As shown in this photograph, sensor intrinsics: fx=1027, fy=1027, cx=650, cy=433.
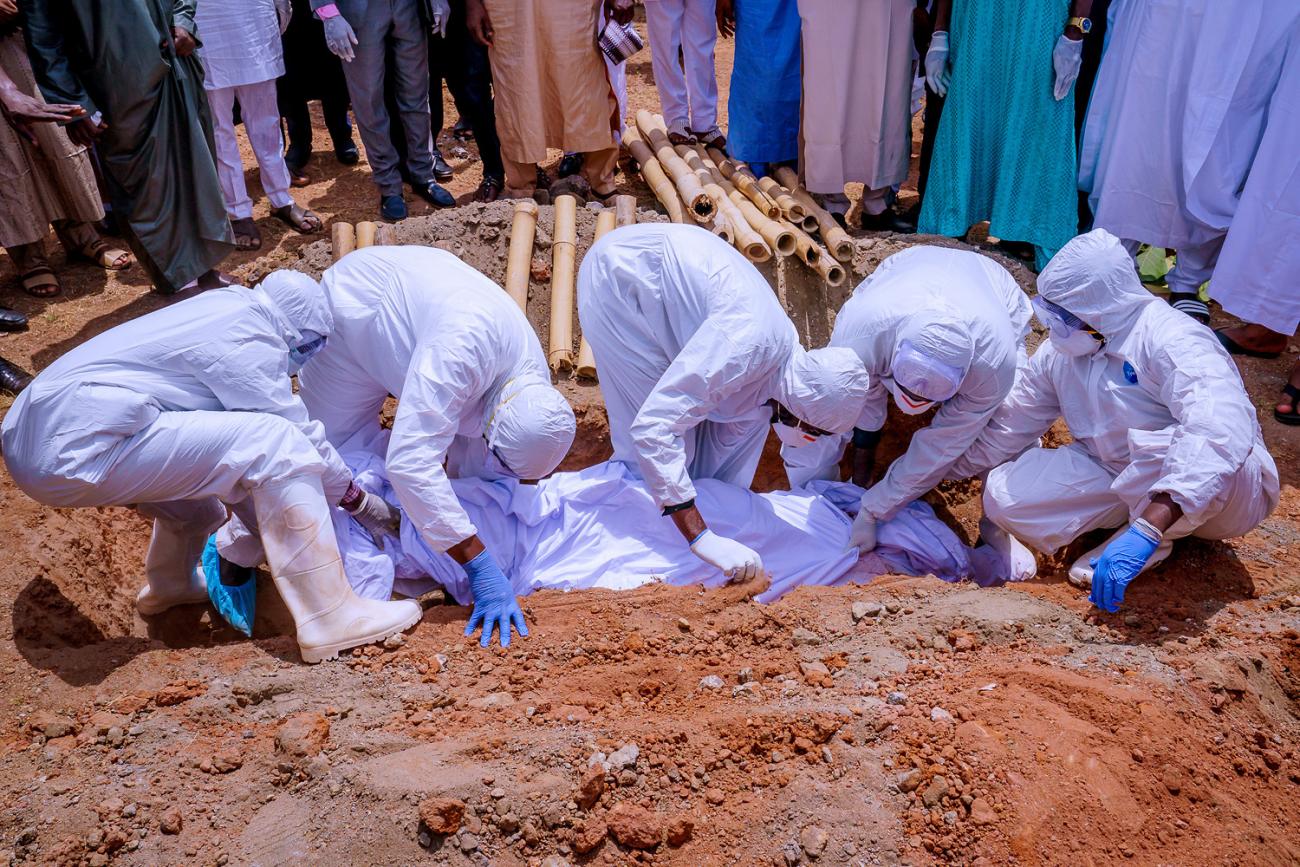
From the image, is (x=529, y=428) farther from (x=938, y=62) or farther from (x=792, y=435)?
(x=938, y=62)

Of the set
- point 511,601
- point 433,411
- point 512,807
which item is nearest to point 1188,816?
point 512,807

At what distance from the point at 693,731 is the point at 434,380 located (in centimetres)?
138

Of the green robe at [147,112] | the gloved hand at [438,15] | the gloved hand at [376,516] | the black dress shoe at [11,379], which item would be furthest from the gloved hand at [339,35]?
the gloved hand at [376,516]

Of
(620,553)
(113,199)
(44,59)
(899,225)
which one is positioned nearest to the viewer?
(620,553)

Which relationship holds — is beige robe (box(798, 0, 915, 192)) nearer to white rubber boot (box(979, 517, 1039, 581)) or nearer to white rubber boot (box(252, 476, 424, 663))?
white rubber boot (box(979, 517, 1039, 581))

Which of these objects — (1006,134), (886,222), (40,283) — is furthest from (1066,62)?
(40,283)

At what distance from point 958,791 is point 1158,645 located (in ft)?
3.40

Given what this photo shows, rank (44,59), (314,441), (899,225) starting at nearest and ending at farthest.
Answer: (314,441)
(44,59)
(899,225)

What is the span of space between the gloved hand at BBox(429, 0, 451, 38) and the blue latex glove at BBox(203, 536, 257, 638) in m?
3.51

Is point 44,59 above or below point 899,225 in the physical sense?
above

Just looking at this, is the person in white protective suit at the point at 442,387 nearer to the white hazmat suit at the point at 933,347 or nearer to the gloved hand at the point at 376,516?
the gloved hand at the point at 376,516

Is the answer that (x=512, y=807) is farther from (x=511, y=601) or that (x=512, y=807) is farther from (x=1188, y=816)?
(x=1188, y=816)

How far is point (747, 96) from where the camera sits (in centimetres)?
632

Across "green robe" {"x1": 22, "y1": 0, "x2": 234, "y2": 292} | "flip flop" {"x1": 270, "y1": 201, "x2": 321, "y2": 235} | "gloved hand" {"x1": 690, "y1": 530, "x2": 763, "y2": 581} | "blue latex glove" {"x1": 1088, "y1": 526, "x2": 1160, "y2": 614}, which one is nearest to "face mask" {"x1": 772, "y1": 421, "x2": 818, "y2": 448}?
"gloved hand" {"x1": 690, "y1": 530, "x2": 763, "y2": 581}
